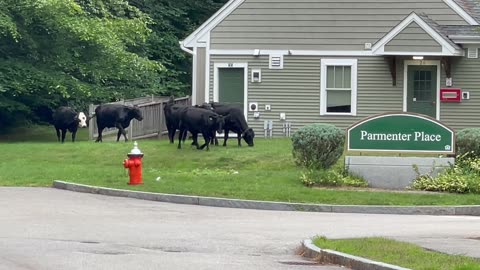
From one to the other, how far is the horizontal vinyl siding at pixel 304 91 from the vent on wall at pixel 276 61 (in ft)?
0.43

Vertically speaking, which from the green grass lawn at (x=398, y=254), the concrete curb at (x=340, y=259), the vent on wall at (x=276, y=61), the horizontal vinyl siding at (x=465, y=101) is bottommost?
A: the concrete curb at (x=340, y=259)

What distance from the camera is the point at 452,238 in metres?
14.5

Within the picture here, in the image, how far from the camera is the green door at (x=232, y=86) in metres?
33.2

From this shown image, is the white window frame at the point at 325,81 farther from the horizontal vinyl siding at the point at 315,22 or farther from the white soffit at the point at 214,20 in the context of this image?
the white soffit at the point at 214,20

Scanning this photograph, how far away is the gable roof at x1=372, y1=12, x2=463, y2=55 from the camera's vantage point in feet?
100

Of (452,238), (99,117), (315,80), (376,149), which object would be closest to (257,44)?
(315,80)

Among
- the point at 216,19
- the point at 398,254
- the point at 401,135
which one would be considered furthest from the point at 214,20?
the point at 398,254

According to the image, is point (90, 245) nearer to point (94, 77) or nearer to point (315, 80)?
point (315, 80)

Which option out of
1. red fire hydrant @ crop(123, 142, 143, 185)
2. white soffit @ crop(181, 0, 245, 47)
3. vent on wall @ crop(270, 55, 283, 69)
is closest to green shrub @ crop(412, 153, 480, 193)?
red fire hydrant @ crop(123, 142, 143, 185)

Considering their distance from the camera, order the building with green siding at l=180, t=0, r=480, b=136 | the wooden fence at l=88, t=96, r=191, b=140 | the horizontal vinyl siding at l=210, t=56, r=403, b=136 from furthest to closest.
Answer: the wooden fence at l=88, t=96, r=191, b=140, the horizontal vinyl siding at l=210, t=56, r=403, b=136, the building with green siding at l=180, t=0, r=480, b=136

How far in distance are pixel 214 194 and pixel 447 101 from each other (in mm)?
13181

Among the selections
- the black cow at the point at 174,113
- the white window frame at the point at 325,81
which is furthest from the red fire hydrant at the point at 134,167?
the white window frame at the point at 325,81

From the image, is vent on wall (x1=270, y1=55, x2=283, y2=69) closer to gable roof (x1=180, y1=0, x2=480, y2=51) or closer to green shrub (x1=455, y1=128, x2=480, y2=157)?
gable roof (x1=180, y1=0, x2=480, y2=51)

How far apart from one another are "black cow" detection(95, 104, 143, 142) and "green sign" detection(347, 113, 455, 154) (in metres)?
10.5
